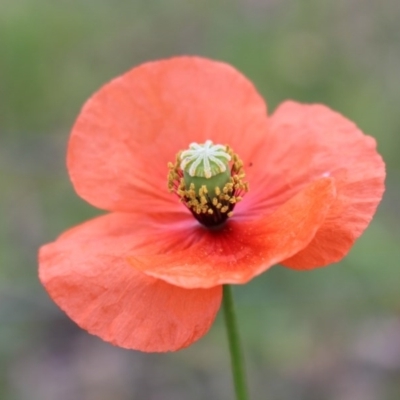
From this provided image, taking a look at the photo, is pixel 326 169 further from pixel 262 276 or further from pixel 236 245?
pixel 262 276

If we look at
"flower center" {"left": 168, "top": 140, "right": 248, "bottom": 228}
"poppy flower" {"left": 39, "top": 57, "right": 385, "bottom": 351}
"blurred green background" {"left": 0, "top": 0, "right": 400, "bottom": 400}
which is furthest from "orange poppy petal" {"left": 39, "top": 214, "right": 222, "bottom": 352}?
"blurred green background" {"left": 0, "top": 0, "right": 400, "bottom": 400}

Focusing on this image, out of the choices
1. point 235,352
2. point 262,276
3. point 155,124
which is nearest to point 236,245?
point 235,352

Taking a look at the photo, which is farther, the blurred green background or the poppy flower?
the blurred green background

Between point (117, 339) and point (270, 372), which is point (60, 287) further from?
point (270, 372)

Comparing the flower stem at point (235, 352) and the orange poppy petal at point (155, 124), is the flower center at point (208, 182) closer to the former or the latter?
the orange poppy petal at point (155, 124)

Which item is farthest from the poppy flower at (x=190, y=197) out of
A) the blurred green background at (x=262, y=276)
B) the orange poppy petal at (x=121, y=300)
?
the blurred green background at (x=262, y=276)

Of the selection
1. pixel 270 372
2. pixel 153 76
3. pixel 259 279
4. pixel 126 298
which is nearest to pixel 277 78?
pixel 259 279

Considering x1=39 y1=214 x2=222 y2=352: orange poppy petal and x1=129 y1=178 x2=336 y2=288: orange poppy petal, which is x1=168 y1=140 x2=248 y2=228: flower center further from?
x1=39 y1=214 x2=222 y2=352: orange poppy petal
